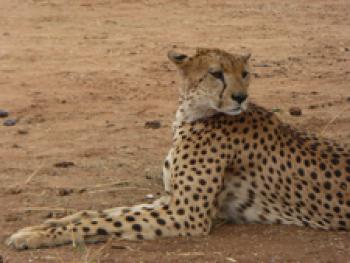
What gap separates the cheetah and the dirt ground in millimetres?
87

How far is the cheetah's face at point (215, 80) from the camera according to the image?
4.27 meters

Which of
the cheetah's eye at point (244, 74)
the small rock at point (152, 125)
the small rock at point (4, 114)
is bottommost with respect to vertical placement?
the small rock at point (152, 125)

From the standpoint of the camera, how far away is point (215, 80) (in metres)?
4.38

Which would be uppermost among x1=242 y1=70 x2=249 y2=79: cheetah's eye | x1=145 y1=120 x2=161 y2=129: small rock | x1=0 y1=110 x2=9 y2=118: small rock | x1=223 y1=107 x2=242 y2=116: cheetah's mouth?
x1=242 y1=70 x2=249 y2=79: cheetah's eye

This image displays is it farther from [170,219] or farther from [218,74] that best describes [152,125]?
[170,219]

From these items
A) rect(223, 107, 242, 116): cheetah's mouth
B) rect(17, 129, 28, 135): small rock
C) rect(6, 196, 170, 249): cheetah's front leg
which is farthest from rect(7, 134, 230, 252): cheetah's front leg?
rect(17, 129, 28, 135): small rock

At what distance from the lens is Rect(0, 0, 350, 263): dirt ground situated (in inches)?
160

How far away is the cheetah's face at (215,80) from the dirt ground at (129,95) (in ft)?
2.20

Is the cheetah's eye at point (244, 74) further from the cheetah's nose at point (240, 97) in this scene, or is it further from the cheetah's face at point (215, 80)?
the cheetah's nose at point (240, 97)

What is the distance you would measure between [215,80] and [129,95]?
3.01 metres

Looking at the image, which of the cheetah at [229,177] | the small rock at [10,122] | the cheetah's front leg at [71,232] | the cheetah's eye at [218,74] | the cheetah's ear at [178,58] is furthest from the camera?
the small rock at [10,122]

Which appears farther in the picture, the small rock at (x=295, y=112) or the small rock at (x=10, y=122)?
the small rock at (x=295, y=112)

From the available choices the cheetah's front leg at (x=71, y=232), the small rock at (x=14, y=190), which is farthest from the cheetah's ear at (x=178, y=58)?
the small rock at (x=14, y=190)

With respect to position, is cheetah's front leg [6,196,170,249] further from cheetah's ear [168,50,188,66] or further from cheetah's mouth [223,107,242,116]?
cheetah's ear [168,50,188,66]
